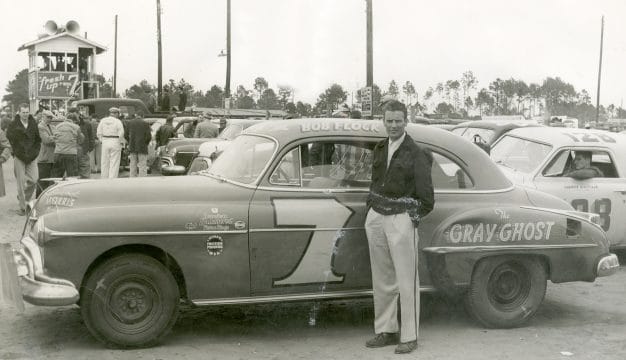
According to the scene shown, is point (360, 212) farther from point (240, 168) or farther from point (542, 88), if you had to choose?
point (542, 88)

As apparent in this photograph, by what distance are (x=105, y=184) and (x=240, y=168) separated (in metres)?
1.02

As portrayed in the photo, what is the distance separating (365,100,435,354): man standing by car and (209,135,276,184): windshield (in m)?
0.87

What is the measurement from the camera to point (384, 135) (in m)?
6.41

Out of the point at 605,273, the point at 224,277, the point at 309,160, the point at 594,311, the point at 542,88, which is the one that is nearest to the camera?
the point at 224,277

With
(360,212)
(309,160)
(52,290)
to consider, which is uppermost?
(309,160)

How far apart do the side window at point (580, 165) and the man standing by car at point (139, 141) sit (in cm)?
1064

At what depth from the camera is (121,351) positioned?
5.70m

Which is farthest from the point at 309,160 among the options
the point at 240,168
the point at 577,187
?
the point at 577,187

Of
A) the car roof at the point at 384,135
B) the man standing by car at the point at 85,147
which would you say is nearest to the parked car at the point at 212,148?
the man standing by car at the point at 85,147

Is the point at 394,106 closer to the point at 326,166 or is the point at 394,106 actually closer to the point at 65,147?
the point at 326,166

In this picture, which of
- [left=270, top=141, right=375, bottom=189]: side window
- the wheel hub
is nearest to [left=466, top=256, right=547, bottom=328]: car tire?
[left=270, top=141, right=375, bottom=189]: side window

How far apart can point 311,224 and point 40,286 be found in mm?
1938

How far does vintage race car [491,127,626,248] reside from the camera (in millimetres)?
8984

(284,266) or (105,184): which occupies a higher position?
(105,184)
